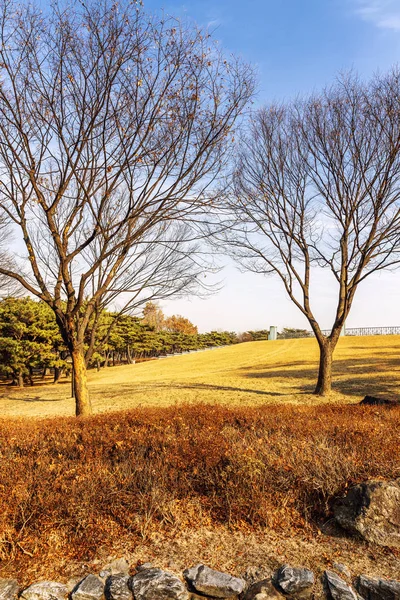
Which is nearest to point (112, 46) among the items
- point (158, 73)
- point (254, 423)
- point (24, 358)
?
point (158, 73)

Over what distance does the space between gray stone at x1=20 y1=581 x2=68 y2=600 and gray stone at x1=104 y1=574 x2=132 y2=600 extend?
349 millimetres

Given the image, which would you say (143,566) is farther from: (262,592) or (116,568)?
(262,592)

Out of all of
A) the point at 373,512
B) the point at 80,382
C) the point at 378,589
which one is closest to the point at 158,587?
the point at 378,589

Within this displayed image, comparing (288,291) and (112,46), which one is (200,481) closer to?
(112,46)

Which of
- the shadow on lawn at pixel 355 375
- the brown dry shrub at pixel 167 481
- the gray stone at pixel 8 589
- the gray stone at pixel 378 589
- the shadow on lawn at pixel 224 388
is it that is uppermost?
the brown dry shrub at pixel 167 481

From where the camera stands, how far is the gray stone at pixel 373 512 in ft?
13.4

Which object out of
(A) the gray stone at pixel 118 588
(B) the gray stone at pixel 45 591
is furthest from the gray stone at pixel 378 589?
(B) the gray stone at pixel 45 591

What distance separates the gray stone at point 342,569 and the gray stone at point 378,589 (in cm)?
11

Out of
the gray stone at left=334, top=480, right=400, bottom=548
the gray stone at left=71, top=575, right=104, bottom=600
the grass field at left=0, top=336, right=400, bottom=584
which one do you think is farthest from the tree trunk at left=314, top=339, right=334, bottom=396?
the gray stone at left=71, top=575, right=104, bottom=600

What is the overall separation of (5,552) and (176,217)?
732 cm

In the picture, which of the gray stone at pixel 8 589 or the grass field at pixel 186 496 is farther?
the grass field at pixel 186 496

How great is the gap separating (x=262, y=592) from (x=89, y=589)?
147 centimetres

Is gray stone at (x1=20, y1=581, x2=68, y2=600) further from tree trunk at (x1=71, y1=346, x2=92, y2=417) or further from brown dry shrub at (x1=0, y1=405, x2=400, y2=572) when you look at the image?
tree trunk at (x1=71, y1=346, x2=92, y2=417)

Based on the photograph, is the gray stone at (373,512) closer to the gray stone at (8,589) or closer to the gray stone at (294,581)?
the gray stone at (294,581)
